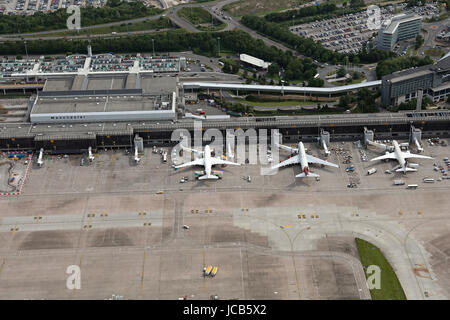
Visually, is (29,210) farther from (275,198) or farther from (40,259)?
(275,198)

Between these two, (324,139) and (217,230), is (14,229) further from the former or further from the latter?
(324,139)

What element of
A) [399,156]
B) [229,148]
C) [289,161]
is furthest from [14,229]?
[399,156]

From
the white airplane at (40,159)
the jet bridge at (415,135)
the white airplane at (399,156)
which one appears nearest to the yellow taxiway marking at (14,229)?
the white airplane at (40,159)

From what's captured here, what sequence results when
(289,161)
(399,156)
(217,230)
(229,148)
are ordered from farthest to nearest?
1. (229,148)
2. (289,161)
3. (399,156)
4. (217,230)

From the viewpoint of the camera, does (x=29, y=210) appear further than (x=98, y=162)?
No

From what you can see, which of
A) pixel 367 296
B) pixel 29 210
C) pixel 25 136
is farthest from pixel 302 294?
pixel 25 136
